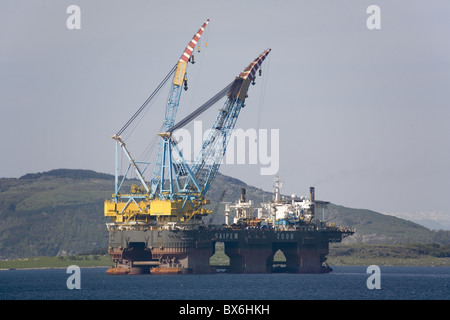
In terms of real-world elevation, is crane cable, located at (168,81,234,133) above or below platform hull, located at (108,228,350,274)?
above

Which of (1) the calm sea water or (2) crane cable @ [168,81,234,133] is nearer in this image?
(1) the calm sea water

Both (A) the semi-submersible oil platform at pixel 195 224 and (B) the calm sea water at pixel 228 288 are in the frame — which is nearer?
(B) the calm sea water at pixel 228 288

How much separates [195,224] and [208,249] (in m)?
4.32

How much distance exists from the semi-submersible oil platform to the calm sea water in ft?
10.5

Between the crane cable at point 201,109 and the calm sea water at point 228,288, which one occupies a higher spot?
the crane cable at point 201,109

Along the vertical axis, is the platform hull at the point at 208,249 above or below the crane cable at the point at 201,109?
below

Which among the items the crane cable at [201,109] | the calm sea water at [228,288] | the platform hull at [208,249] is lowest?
the calm sea water at [228,288]

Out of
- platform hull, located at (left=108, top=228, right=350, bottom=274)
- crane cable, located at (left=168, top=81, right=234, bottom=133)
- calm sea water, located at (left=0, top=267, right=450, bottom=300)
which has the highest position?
crane cable, located at (left=168, top=81, right=234, bottom=133)

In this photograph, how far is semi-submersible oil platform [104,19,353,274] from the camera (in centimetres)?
14725

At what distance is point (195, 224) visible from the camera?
15088cm

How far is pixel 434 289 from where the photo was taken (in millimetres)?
133000

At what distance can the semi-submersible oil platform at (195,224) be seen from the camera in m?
147
